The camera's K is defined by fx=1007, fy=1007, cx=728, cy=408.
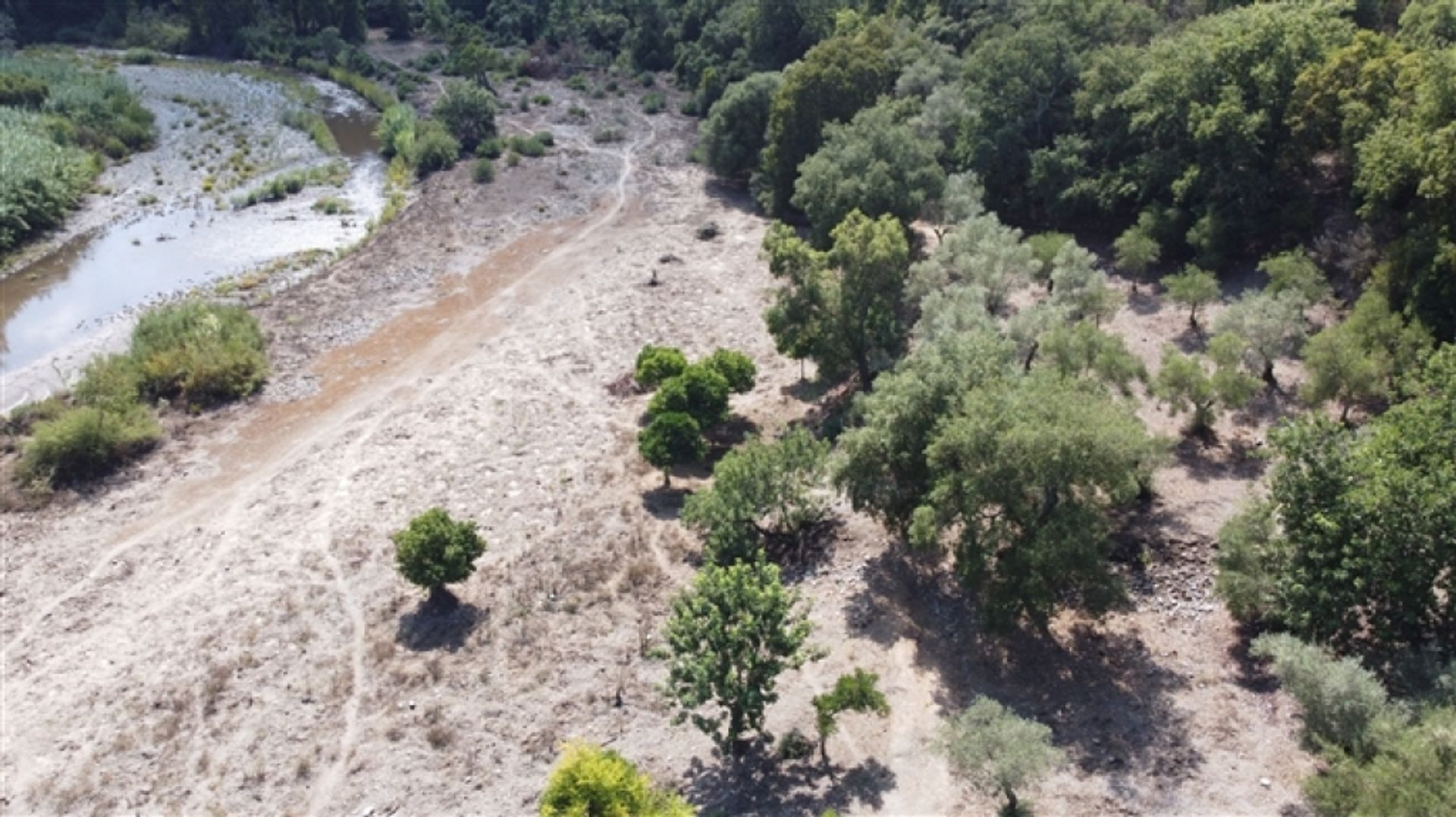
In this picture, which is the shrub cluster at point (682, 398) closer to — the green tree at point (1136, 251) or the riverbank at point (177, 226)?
the green tree at point (1136, 251)

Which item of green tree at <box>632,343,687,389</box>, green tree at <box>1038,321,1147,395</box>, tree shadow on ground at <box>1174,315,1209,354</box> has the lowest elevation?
green tree at <box>632,343,687,389</box>

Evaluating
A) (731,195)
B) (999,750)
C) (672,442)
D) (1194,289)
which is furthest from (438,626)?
(731,195)

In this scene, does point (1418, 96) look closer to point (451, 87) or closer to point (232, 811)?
point (232, 811)

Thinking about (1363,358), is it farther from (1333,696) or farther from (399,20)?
(399,20)

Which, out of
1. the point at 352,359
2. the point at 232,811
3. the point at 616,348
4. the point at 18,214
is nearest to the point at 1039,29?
the point at 616,348

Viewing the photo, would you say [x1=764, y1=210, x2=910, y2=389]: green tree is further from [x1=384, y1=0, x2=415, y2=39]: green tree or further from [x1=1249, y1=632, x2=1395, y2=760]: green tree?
[x1=384, y1=0, x2=415, y2=39]: green tree

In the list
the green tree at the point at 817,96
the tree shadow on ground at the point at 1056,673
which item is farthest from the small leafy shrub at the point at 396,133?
the tree shadow on ground at the point at 1056,673

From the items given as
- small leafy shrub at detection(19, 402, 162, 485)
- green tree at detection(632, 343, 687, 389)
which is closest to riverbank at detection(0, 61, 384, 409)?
small leafy shrub at detection(19, 402, 162, 485)

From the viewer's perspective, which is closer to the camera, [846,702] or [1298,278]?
[846,702]
